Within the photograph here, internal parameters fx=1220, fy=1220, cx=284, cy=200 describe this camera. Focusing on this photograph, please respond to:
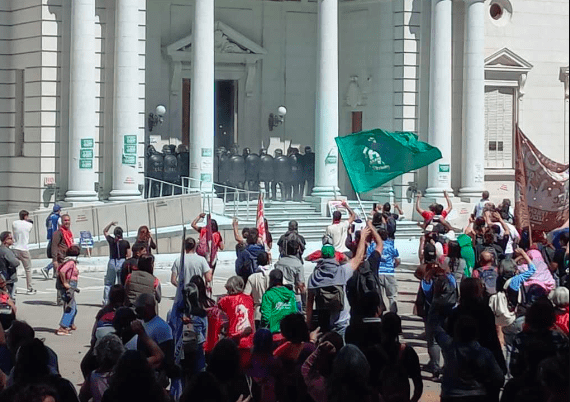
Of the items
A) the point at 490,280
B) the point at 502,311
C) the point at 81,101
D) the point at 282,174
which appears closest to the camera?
the point at 502,311

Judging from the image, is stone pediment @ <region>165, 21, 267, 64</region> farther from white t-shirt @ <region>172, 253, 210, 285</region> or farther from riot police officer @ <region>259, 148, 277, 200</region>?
white t-shirt @ <region>172, 253, 210, 285</region>

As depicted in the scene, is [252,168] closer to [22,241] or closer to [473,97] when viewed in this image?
[473,97]

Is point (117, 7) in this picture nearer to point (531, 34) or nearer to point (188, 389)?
point (531, 34)

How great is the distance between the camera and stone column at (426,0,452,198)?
32969 mm

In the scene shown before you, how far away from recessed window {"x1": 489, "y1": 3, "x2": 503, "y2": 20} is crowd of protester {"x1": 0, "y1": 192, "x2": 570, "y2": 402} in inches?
823

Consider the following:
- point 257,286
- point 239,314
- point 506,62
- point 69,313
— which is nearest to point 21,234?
point 69,313

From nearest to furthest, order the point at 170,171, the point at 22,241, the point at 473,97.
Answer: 1. the point at 22,241
2. the point at 170,171
3. the point at 473,97

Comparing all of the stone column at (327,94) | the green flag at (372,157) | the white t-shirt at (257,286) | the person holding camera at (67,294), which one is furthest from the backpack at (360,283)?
the stone column at (327,94)

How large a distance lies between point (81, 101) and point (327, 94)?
652 cm

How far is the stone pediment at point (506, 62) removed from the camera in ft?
117

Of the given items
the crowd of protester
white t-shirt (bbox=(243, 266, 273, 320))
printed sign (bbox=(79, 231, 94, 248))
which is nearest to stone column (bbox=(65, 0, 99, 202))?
printed sign (bbox=(79, 231, 94, 248))

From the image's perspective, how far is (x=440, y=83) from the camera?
108 ft

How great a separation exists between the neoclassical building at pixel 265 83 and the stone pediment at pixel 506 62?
41 mm

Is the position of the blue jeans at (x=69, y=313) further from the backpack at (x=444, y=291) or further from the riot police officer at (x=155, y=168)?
the riot police officer at (x=155, y=168)
